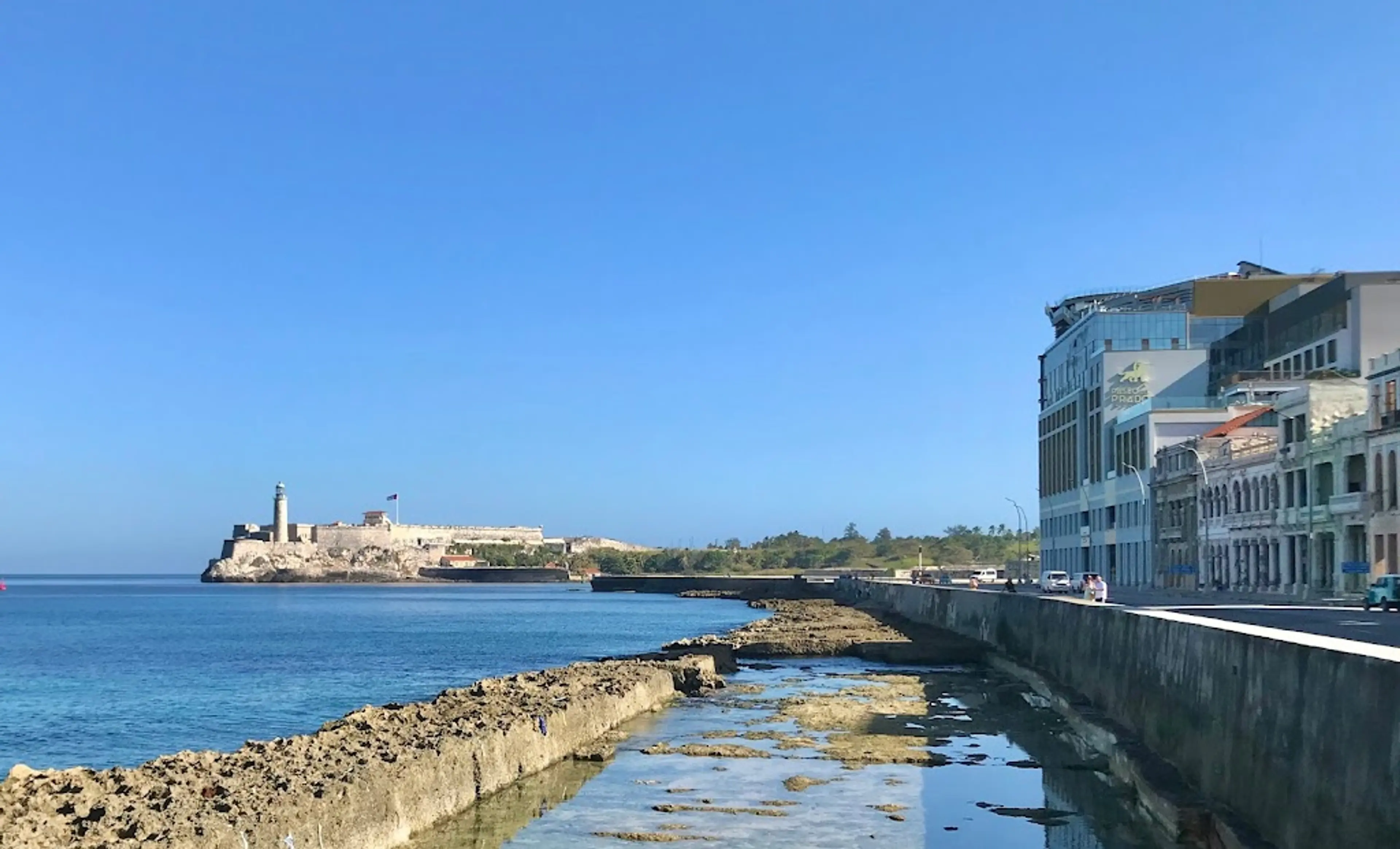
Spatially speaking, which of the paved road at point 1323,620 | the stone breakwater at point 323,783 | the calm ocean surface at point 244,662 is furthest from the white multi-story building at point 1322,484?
the stone breakwater at point 323,783

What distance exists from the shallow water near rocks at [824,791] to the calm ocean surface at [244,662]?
1176cm

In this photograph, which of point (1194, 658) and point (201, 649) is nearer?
point (1194, 658)

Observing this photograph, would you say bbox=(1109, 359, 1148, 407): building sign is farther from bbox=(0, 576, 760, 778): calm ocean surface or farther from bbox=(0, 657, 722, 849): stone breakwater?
bbox=(0, 657, 722, 849): stone breakwater

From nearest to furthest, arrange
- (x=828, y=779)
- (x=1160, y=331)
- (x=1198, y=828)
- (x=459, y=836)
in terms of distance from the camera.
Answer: (x=1198, y=828)
(x=459, y=836)
(x=828, y=779)
(x=1160, y=331)

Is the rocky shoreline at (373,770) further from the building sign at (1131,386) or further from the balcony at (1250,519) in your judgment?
the building sign at (1131,386)

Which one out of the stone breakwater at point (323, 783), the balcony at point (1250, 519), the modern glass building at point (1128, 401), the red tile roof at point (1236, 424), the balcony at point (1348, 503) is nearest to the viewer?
the stone breakwater at point (323, 783)

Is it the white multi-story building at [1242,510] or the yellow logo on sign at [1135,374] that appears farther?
the yellow logo on sign at [1135,374]

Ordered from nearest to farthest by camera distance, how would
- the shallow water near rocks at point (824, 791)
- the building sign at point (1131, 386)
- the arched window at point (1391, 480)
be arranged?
the shallow water near rocks at point (824, 791), the arched window at point (1391, 480), the building sign at point (1131, 386)

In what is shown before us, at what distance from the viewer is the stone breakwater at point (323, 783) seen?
14.6m

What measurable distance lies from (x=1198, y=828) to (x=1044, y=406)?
11355 cm

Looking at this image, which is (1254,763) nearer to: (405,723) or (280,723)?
(405,723)

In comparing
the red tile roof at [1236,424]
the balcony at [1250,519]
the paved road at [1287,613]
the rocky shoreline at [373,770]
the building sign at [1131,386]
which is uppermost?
the building sign at [1131,386]

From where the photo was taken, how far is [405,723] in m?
25.0

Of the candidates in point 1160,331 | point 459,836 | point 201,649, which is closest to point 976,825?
point 459,836
